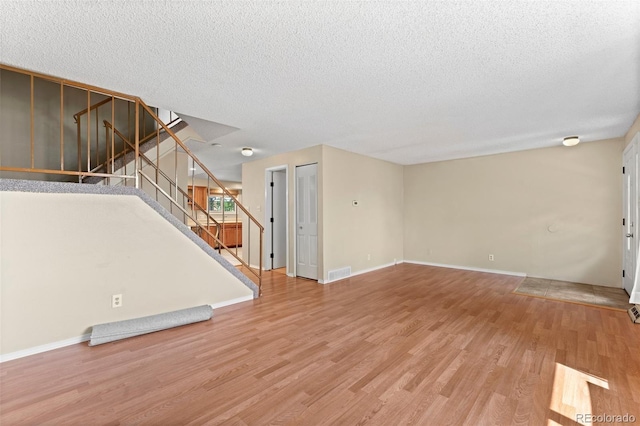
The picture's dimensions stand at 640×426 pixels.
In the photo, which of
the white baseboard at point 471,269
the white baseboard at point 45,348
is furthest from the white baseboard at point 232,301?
the white baseboard at point 471,269

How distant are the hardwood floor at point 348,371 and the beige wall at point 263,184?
2224 millimetres

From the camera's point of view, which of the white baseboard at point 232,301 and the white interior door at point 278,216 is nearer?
the white baseboard at point 232,301

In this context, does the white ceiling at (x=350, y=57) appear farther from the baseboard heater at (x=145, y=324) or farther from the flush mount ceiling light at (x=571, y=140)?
the baseboard heater at (x=145, y=324)

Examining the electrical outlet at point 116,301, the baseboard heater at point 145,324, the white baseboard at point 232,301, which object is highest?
the electrical outlet at point 116,301

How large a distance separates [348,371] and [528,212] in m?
5.10

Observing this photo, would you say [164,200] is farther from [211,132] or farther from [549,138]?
[549,138]

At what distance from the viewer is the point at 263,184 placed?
6.40 metres

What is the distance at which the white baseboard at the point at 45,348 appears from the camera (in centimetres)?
248

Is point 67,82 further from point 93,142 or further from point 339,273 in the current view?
point 339,273

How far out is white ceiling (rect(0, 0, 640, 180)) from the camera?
1759mm

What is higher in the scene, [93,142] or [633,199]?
[93,142]

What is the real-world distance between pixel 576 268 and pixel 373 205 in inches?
147

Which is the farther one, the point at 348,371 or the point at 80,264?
the point at 80,264

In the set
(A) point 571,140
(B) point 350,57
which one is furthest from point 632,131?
(B) point 350,57
